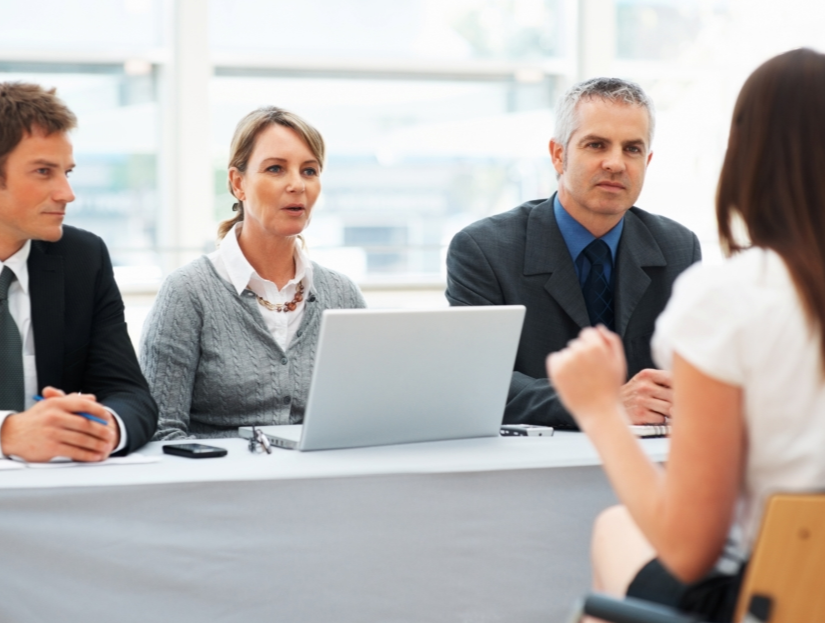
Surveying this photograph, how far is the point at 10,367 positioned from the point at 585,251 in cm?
134

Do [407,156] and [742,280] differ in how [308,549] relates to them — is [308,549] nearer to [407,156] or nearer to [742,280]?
[742,280]

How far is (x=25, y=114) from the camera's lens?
73.4 inches

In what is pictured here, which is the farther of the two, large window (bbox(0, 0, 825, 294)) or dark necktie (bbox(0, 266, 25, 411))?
large window (bbox(0, 0, 825, 294))

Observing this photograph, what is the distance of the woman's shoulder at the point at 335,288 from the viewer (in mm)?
2434

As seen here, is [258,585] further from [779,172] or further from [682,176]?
[682,176]

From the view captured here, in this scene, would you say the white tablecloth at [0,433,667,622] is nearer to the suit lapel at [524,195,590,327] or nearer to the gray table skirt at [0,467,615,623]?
the gray table skirt at [0,467,615,623]

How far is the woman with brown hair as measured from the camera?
3.28 ft

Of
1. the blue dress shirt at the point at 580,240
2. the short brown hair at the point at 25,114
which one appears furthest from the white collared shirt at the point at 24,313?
the blue dress shirt at the point at 580,240

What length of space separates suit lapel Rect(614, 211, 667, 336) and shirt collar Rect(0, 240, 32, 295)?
4.35 feet

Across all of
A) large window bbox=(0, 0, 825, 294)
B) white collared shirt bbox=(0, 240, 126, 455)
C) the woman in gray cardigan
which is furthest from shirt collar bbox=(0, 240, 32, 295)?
large window bbox=(0, 0, 825, 294)

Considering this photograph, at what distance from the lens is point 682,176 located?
4801 millimetres

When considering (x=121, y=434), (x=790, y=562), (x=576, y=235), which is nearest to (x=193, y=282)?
(x=121, y=434)

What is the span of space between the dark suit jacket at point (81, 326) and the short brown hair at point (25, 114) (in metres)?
0.21

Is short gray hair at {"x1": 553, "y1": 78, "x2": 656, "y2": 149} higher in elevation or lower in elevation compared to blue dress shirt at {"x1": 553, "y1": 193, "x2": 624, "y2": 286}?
higher
